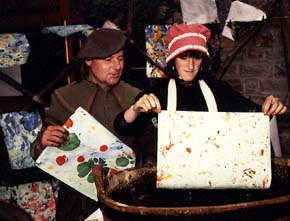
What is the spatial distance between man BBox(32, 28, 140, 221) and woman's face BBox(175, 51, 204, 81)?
56 cm

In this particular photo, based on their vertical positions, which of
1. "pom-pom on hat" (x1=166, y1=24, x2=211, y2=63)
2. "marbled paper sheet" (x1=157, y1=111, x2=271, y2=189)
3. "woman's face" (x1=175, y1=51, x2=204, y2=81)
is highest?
"pom-pom on hat" (x1=166, y1=24, x2=211, y2=63)

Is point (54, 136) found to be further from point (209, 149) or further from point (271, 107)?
point (271, 107)

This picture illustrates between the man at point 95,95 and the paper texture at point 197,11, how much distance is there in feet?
4.17

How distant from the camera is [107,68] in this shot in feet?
A: 10.1

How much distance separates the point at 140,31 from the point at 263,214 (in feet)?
9.43

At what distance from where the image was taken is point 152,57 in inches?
170

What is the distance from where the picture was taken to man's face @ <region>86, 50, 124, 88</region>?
121 inches

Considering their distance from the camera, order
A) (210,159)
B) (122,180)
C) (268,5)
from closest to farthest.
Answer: (210,159) < (122,180) < (268,5)

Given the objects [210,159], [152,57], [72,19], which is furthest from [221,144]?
[72,19]

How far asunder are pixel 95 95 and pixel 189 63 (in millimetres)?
818

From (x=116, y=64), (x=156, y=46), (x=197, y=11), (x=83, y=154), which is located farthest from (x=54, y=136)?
(x=197, y=11)

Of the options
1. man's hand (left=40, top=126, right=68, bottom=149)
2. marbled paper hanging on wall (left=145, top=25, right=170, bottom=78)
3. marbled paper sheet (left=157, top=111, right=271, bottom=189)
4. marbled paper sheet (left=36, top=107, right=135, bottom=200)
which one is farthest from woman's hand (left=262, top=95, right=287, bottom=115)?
marbled paper hanging on wall (left=145, top=25, right=170, bottom=78)

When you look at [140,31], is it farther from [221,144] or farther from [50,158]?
[221,144]

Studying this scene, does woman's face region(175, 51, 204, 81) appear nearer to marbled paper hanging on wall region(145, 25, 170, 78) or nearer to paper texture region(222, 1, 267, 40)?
marbled paper hanging on wall region(145, 25, 170, 78)
